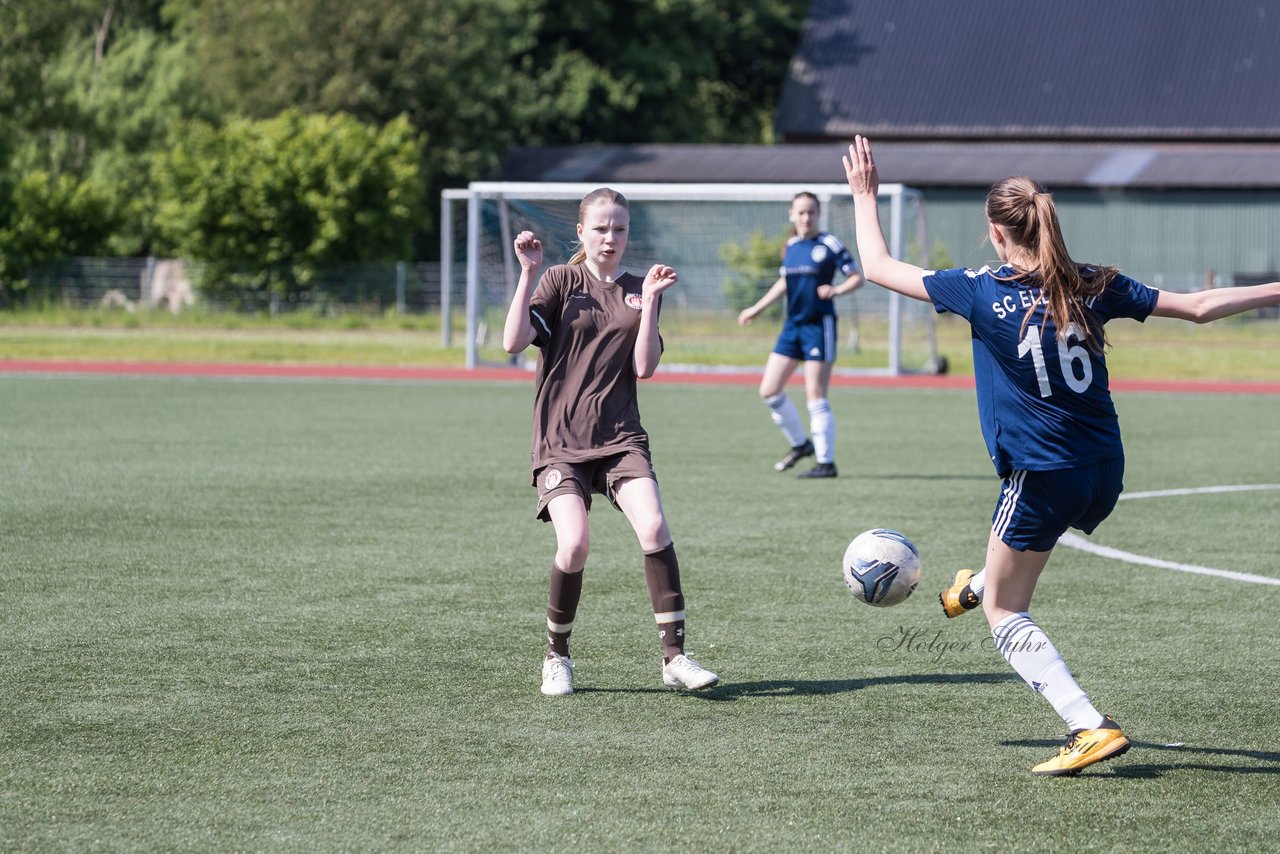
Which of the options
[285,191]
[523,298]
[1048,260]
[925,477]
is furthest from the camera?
[285,191]

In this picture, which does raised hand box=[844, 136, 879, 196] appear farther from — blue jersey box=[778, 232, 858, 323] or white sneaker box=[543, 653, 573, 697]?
blue jersey box=[778, 232, 858, 323]

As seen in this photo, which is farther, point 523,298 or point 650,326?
point 650,326

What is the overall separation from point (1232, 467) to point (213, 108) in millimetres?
39348

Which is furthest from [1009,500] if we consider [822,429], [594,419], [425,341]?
[425,341]

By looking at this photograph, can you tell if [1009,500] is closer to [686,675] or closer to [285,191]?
[686,675]

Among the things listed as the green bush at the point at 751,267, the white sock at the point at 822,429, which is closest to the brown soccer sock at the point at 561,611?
the white sock at the point at 822,429

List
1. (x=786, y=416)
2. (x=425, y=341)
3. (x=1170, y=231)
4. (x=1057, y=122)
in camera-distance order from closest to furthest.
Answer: (x=786, y=416)
(x=425, y=341)
(x=1170, y=231)
(x=1057, y=122)

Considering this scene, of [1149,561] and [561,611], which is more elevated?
[561,611]

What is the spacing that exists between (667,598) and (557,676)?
48 centimetres

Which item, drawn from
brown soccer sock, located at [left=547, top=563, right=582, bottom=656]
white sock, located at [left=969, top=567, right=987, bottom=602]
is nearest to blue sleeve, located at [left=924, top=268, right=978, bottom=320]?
white sock, located at [left=969, top=567, right=987, bottom=602]

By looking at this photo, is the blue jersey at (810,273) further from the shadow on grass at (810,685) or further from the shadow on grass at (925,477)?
the shadow on grass at (810,685)

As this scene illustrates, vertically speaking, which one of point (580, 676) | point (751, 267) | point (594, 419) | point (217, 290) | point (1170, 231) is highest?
point (1170, 231)

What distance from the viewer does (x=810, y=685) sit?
6.05m

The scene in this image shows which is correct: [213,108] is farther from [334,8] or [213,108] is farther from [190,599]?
[190,599]
